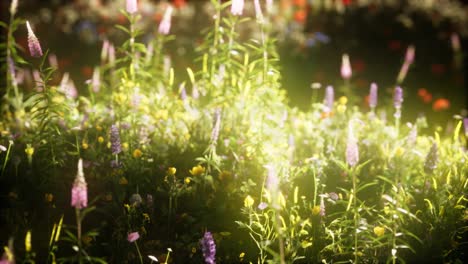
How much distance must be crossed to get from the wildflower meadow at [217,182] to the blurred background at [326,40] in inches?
94.0

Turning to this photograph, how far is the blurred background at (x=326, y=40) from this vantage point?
631 centimetres

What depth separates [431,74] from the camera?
22.3 ft

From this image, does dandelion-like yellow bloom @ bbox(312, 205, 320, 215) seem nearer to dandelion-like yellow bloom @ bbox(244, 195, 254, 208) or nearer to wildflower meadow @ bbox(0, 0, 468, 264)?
wildflower meadow @ bbox(0, 0, 468, 264)

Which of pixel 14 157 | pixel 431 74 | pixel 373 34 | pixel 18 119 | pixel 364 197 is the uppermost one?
pixel 373 34

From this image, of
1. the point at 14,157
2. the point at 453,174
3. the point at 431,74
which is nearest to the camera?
the point at 14,157

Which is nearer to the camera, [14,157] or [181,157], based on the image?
[14,157]

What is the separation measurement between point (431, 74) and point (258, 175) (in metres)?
4.63

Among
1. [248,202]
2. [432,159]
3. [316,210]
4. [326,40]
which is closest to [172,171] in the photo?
[248,202]

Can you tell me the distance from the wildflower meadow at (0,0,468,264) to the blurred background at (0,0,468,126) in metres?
2.39

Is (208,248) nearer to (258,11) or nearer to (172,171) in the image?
(172,171)

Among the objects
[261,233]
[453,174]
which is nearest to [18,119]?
[261,233]

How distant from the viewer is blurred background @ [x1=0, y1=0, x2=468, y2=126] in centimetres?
631

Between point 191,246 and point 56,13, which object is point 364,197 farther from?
point 56,13

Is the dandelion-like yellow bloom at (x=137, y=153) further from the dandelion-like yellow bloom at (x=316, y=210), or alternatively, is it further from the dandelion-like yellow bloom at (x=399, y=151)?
the dandelion-like yellow bloom at (x=399, y=151)
